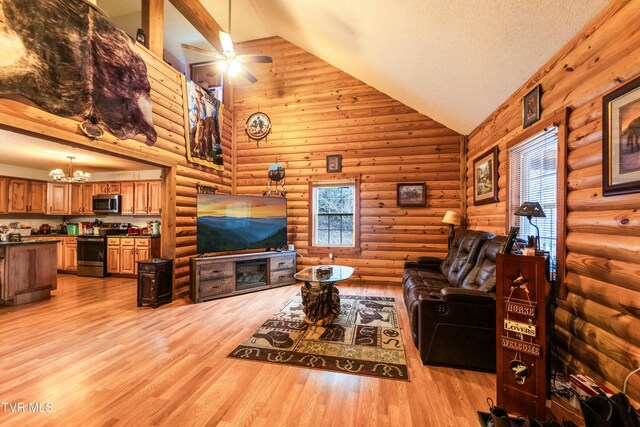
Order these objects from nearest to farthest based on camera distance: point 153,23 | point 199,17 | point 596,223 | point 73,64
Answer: point 596,223
point 73,64
point 153,23
point 199,17

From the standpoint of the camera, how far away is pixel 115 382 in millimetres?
2004

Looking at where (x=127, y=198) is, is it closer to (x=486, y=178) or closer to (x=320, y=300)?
(x=320, y=300)

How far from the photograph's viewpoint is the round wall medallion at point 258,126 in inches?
224

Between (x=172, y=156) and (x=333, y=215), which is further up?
(x=172, y=156)

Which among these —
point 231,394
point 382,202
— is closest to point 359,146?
point 382,202

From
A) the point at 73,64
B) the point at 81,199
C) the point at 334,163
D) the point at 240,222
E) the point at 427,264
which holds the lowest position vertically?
the point at 427,264

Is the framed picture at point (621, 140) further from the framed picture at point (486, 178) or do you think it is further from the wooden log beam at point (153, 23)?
the wooden log beam at point (153, 23)

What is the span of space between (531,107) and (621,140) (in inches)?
49.3

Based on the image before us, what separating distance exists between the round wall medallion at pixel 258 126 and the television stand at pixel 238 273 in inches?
105

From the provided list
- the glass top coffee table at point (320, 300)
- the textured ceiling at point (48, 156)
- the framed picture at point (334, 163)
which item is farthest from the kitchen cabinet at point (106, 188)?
the glass top coffee table at point (320, 300)

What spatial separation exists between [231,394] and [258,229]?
10.3ft

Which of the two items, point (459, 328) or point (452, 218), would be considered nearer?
point (459, 328)

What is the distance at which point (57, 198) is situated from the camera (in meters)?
6.12

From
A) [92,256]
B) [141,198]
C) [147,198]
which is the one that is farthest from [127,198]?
[92,256]
